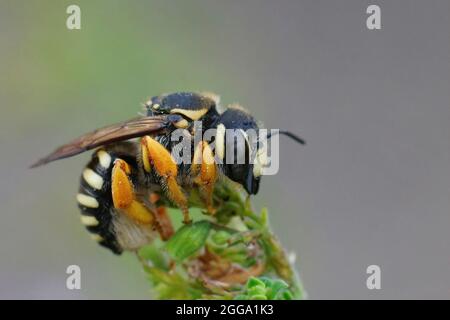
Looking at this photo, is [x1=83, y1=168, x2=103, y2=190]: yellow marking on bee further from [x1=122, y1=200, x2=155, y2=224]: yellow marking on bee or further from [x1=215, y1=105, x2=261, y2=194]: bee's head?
[x1=215, y1=105, x2=261, y2=194]: bee's head

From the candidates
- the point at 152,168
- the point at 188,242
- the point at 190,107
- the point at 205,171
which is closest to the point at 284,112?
the point at 190,107

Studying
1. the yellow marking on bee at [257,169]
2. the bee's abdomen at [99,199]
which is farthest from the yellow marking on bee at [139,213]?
the yellow marking on bee at [257,169]

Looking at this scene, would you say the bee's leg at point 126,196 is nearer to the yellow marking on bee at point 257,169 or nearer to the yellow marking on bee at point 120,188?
the yellow marking on bee at point 120,188

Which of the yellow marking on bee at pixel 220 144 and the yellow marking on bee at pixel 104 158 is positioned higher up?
the yellow marking on bee at pixel 220 144

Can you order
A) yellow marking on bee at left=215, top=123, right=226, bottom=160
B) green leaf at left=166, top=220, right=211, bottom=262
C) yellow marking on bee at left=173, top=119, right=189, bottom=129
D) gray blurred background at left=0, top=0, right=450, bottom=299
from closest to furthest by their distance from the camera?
green leaf at left=166, top=220, right=211, bottom=262, yellow marking on bee at left=215, top=123, right=226, bottom=160, yellow marking on bee at left=173, top=119, right=189, bottom=129, gray blurred background at left=0, top=0, right=450, bottom=299

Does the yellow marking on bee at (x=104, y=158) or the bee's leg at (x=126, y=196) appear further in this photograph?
the yellow marking on bee at (x=104, y=158)

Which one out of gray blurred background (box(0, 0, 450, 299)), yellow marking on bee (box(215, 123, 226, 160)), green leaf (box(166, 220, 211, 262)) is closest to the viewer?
green leaf (box(166, 220, 211, 262))

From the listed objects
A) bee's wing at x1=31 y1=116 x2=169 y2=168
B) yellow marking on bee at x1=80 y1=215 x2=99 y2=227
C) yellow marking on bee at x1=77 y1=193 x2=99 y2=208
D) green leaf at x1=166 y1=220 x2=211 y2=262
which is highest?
bee's wing at x1=31 y1=116 x2=169 y2=168

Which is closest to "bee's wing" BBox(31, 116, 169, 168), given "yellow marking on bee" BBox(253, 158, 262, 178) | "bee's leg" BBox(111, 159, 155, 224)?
"bee's leg" BBox(111, 159, 155, 224)
